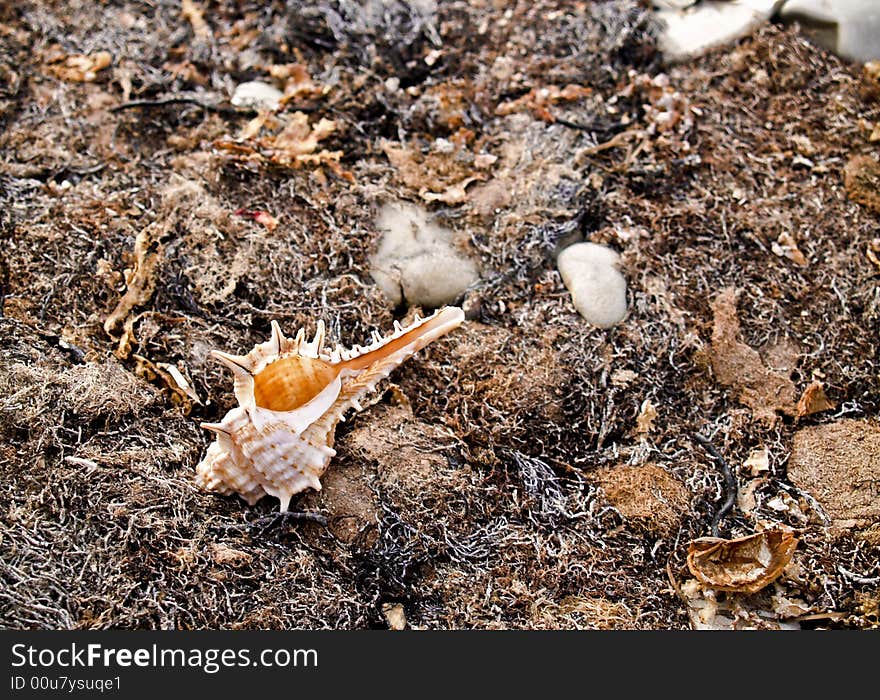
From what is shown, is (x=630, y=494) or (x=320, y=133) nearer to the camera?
(x=630, y=494)

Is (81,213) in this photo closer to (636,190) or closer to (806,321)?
(636,190)

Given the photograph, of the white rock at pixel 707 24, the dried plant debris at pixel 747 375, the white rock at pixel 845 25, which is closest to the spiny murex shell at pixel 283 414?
the dried plant debris at pixel 747 375

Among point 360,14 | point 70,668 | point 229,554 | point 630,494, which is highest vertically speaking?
point 360,14

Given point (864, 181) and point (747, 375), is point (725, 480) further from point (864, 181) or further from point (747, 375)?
point (864, 181)

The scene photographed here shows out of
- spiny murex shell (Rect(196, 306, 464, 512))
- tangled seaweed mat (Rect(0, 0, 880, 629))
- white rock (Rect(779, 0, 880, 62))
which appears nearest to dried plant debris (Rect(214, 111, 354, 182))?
tangled seaweed mat (Rect(0, 0, 880, 629))

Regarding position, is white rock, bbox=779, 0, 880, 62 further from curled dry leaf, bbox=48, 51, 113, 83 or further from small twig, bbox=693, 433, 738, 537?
curled dry leaf, bbox=48, 51, 113, 83

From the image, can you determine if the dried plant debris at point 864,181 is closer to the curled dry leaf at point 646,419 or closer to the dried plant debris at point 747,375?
the dried plant debris at point 747,375

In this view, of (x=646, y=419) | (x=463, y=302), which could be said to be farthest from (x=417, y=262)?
(x=646, y=419)

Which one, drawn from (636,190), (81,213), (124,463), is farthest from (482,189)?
(124,463)
